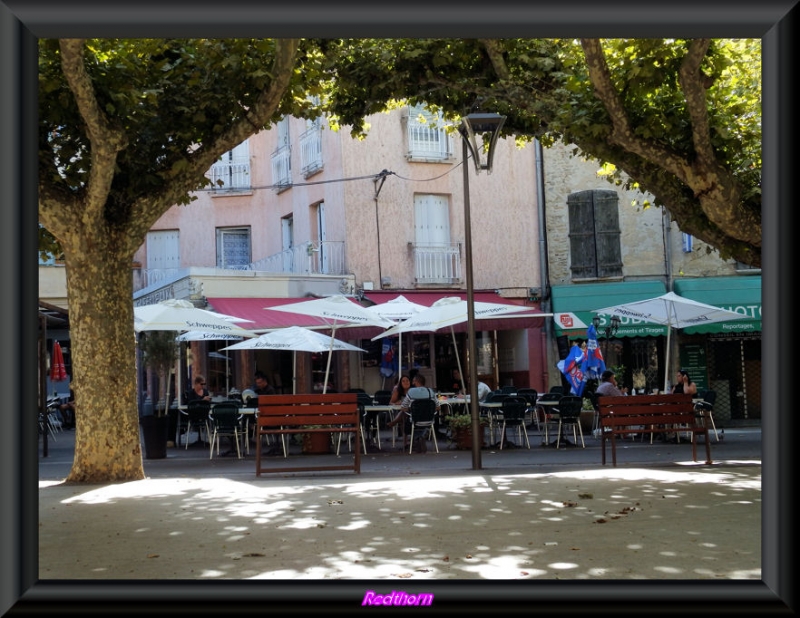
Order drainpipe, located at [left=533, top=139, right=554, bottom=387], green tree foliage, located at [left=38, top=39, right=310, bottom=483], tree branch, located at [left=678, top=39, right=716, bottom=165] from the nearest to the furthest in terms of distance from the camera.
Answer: tree branch, located at [left=678, top=39, right=716, bottom=165] < green tree foliage, located at [left=38, top=39, right=310, bottom=483] < drainpipe, located at [left=533, top=139, right=554, bottom=387]

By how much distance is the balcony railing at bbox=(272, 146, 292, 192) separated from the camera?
90.6 feet

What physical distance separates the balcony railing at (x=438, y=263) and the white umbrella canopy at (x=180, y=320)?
28.5 ft

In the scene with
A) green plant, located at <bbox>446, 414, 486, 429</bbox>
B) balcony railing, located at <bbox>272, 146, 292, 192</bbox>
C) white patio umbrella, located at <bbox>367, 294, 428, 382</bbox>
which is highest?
balcony railing, located at <bbox>272, 146, 292, 192</bbox>

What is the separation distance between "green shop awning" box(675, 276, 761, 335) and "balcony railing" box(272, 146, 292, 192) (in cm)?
1081

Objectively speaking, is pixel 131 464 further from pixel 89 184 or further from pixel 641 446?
pixel 641 446

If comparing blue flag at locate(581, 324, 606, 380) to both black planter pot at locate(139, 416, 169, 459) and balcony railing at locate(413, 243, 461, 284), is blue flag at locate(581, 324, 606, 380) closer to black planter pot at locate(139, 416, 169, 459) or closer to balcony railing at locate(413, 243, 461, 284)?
balcony railing at locate(413, 243, 461, 284)

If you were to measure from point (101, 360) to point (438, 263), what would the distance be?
15.8 meters

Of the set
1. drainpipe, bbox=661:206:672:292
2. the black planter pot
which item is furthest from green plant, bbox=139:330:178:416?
drainpipe, bbox=661:206:672:292

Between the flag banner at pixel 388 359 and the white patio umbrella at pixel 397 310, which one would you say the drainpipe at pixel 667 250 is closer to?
the flag banner at pixel 388 359

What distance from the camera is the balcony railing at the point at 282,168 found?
27.6m

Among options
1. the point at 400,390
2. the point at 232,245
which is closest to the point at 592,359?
the point at 400,390

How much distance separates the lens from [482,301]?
2394cm

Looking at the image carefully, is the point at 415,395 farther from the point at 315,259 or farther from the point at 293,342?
the point at 315,259
